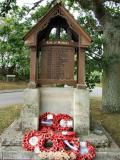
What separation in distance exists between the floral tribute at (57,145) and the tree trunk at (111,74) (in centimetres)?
552

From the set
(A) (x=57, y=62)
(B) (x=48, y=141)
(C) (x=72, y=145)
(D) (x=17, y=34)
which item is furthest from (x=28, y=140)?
(D) (x=17, y=34)

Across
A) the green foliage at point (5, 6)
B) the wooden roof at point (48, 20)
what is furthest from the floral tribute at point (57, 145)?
the green foliage at point (5, 6)

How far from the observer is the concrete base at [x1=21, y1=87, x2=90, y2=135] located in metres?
9.21

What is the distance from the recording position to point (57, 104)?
31.8 feet

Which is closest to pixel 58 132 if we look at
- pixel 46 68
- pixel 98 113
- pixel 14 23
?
pixel 46 68

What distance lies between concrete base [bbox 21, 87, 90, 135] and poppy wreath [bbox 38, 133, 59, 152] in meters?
0.90

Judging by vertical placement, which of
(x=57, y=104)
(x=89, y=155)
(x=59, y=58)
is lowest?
(x=89, y=155)

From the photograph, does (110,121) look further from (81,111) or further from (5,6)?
(5,6)

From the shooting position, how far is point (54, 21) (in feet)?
32.4

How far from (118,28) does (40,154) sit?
7928 mm

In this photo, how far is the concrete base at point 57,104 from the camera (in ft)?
30.2

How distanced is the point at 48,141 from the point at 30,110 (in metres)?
1.25

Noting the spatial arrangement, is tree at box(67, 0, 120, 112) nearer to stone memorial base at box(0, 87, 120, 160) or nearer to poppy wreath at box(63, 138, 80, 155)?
stone memorial base at box(0, 87, 120, 160)

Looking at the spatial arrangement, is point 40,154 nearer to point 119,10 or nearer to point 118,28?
point 118,28
